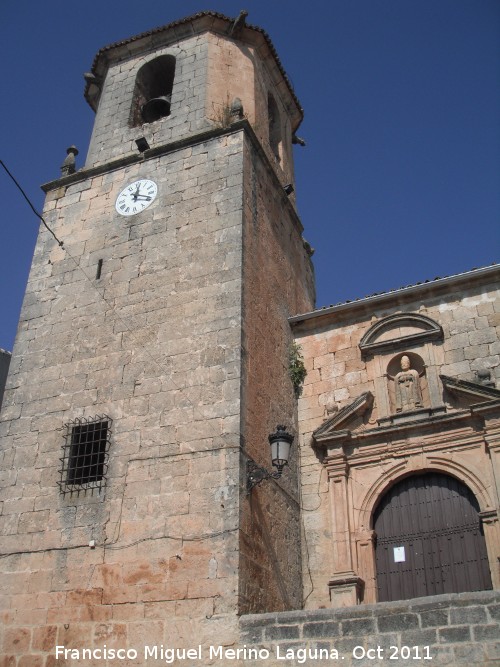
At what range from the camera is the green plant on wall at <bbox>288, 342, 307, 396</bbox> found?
9594mm

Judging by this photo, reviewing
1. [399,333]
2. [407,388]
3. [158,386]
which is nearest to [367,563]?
[407,388]

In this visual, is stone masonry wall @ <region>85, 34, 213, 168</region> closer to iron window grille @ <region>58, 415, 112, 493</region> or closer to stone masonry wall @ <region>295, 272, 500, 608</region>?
stone masonry wall @ <region>295, 272, 500, 608</region>

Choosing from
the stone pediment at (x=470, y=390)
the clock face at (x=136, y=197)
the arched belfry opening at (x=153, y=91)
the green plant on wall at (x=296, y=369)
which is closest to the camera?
the stone pediment at (x=470, y=390)

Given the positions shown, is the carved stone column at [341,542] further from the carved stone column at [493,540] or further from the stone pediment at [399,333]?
the stone pediment at [399,333]

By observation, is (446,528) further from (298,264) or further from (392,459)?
(298,264)

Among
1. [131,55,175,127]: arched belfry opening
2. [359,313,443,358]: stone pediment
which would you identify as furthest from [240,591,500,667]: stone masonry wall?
[131,55,175,127]: arched belfry opening

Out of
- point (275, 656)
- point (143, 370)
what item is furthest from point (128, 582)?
point (143, 370)

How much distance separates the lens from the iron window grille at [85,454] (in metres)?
7.69

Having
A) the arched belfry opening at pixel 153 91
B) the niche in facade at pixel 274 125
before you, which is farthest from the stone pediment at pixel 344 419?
the arched belfry opening at pixel 153 91

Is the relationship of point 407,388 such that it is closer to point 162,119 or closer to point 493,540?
point 493,540

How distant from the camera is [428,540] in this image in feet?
26.0

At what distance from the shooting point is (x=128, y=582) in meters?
6.86

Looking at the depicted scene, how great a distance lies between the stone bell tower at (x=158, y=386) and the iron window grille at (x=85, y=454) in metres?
0.03

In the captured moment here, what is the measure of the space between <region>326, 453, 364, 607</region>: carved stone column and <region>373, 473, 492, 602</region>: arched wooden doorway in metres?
0.35
